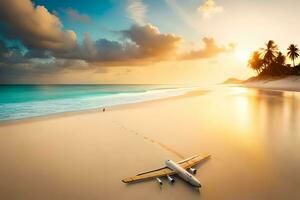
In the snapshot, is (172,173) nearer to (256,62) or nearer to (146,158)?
(146,158)

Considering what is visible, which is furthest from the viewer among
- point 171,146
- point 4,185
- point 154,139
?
point 154,139

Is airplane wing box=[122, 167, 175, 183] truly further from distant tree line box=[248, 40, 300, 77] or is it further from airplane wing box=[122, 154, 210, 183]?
distant tree line box=[248, 40, 300, 77]

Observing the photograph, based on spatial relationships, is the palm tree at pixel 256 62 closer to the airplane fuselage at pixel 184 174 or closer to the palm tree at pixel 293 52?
the palm tree at pixel 293 52

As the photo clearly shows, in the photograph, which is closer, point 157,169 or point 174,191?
point 174,191

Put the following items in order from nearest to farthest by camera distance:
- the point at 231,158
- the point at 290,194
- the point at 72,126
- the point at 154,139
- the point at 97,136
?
the point at 290,194
the point at 231,158
the point at 154,139
the point at 97,136
the point at 72,126

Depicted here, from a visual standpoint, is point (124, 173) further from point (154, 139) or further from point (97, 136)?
point (97, 136)

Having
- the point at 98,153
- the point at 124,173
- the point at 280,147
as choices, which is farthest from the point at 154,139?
the point at 280,147
